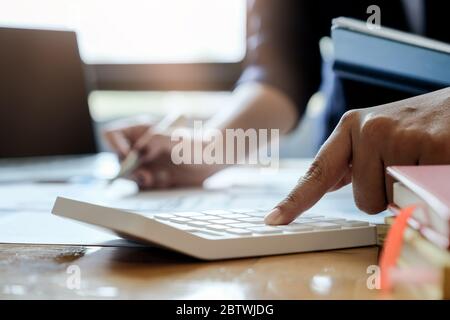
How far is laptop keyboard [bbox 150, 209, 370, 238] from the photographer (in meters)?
0.45

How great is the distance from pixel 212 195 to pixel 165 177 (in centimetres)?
16

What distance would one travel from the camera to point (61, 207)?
47cm

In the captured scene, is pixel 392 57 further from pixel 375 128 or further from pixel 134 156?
pixel 134 156

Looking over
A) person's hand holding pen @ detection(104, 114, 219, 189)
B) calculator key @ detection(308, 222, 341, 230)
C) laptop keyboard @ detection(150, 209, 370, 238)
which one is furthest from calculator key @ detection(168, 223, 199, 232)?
person's hand holding pen @ detection(104, 114, 219, 189)

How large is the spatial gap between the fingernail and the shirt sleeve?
707mm

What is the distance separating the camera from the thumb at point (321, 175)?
0.50 metres

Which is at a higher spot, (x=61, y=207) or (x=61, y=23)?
(x=61, y=23)

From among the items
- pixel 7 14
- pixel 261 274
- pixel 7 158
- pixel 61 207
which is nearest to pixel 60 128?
pixel 7 158

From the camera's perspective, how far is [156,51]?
154 centimetres

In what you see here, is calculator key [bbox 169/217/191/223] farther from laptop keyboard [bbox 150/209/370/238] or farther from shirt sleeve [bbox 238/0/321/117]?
shirt sleeve [bbox 238/0/321/117]

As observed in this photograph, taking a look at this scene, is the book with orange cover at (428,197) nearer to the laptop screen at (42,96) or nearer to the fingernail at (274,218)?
the fingernail at (274,218)

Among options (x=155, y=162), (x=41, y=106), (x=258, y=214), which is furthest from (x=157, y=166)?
(x=258, y=214)

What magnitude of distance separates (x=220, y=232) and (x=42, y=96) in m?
0.83
